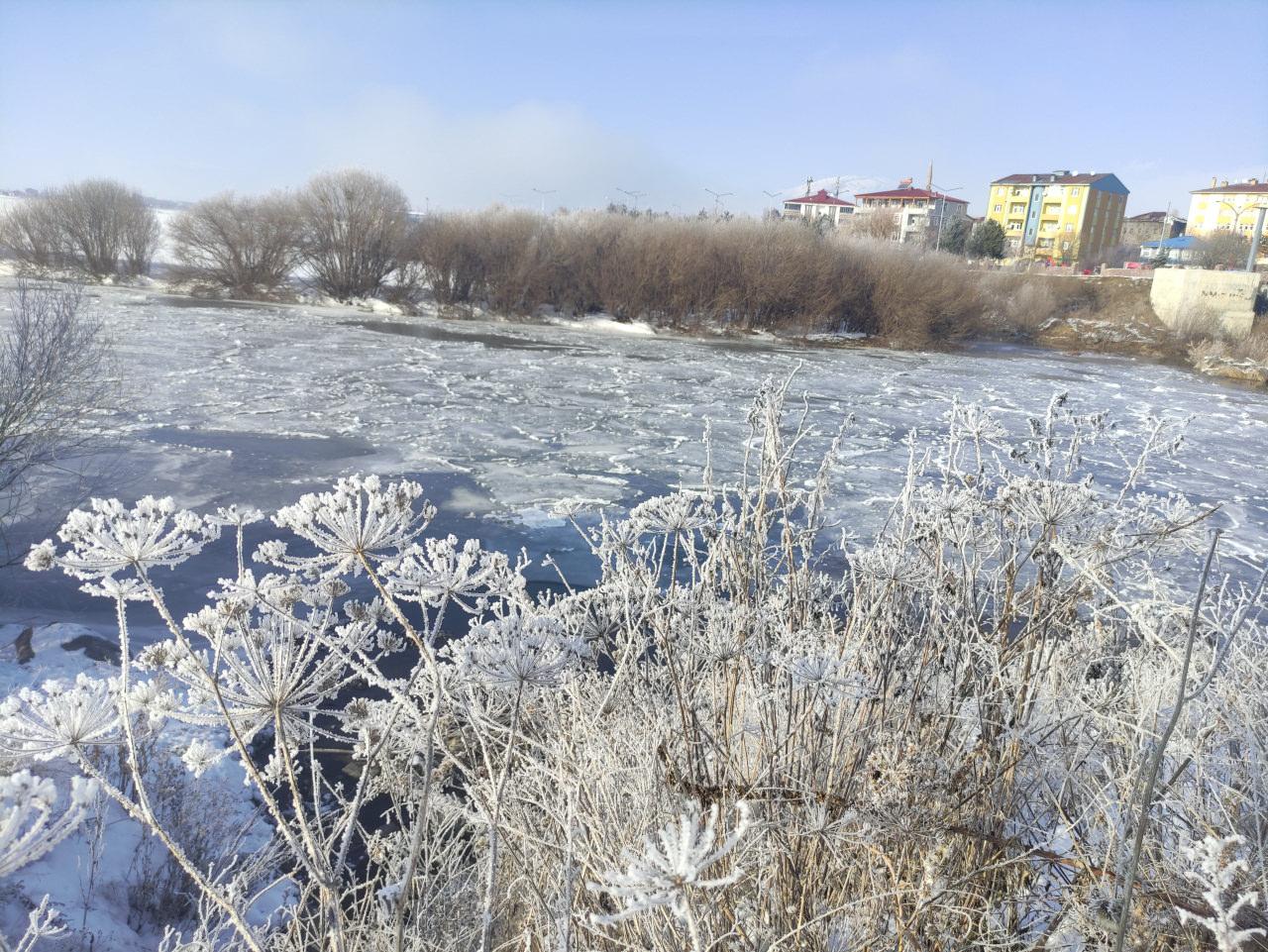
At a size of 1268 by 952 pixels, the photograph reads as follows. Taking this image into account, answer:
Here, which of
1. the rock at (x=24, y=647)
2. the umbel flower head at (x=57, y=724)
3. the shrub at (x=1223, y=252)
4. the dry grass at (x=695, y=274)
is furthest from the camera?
the shrub at (x=1223, y=252)

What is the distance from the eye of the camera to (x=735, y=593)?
336 cm

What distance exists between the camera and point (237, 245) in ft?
114

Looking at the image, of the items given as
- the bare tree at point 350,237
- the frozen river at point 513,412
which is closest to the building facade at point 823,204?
the bare tree at point 350,237

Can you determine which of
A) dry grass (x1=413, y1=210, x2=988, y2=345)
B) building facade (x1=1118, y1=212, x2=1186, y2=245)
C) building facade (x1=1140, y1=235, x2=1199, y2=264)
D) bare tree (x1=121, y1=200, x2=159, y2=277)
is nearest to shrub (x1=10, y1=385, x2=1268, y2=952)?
dry grass (x1=413, y1=210, x2=988, y2=345)

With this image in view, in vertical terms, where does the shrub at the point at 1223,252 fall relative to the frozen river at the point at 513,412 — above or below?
above

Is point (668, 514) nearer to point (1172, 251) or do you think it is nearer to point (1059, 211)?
point (1172, 251)

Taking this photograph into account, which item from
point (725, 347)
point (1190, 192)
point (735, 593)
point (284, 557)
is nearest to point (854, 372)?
point (725, 347)

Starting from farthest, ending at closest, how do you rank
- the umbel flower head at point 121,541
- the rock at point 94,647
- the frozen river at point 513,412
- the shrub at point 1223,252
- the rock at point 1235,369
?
the shrub at point 1223,252 < the rock at point 1235,369 < the frozen river at point 513,412 < the rock at point 94,647 < the umbel flower head at point 121,541

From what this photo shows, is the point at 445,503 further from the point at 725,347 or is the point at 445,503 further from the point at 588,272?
the point at 588,272

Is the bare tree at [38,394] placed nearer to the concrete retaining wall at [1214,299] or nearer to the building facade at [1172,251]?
the concrete retaining wall at [1214,299]

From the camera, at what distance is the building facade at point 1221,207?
71875 mm

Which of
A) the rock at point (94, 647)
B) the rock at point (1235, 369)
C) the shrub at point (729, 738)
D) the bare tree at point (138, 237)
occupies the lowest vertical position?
the rock at point (94, 647)

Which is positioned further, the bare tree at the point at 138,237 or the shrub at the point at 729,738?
the bare tree at the point at 138,237

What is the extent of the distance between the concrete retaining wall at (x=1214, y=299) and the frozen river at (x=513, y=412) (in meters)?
7.79
